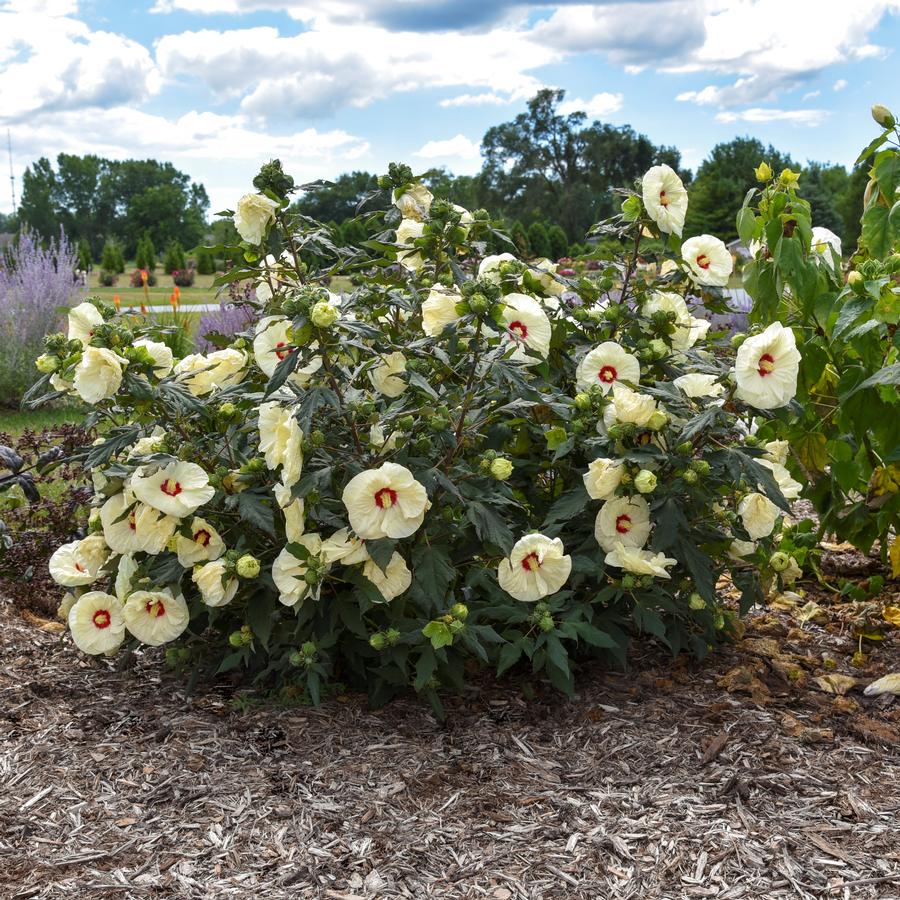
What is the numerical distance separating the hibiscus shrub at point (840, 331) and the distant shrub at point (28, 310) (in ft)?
22.0

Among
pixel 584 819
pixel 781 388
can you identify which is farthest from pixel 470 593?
pixel 781 388

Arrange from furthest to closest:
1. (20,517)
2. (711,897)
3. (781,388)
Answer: (20,517)
(781,388)
(711,897)

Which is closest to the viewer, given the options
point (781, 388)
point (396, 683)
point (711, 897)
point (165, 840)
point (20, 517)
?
point (711, 897)

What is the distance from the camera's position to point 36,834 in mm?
2518

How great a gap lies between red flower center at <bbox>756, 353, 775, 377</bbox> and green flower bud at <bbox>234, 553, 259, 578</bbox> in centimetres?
141

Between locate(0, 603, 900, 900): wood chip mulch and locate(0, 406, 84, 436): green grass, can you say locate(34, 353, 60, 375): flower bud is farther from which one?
locate(0, 406, 84, 436): green grass

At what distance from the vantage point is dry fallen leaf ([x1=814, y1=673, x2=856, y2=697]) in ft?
10.6

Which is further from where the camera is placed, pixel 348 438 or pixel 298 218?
pixel 298 218

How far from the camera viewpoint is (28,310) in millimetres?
8953

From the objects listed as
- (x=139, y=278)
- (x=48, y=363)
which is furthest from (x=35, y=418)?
(x=139, y=278)

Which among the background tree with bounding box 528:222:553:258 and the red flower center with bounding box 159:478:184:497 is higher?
the background tree with bounding box 528:222:553:258

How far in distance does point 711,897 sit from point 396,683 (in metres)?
1.06

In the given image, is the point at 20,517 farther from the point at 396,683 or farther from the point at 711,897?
the point at 711,897

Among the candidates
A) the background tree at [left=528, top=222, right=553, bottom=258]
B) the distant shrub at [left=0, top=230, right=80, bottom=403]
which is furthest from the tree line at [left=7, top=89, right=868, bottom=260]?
the distant shrub at [left=0, top=230, right=80, bottom=403]
